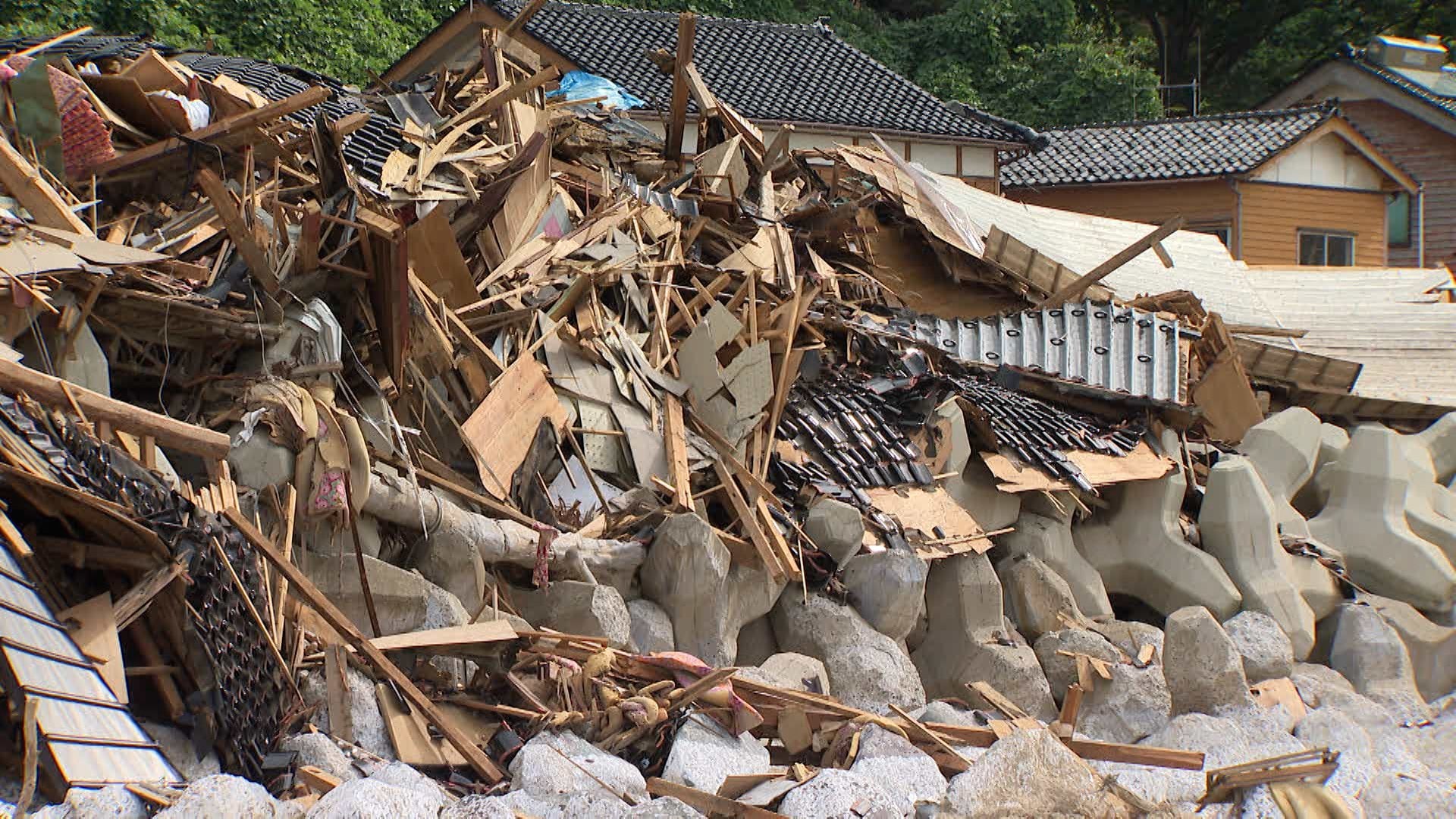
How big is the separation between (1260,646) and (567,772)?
6.22 metres

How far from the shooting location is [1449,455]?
14.5 metres

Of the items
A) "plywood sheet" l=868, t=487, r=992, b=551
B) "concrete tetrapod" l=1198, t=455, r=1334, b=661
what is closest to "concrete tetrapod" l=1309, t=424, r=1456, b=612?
"concrete tetrapod" l=1198, t=455, r=1334, b=661

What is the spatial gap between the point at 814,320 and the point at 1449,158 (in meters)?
25.8

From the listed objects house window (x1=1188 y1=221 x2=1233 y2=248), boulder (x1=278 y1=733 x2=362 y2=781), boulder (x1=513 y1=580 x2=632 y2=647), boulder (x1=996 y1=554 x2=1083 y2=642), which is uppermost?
house window (x1=1188 y1=221 x2=1233 y2=248)

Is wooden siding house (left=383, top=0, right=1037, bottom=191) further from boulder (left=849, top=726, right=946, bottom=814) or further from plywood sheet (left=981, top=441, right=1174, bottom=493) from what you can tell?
boulder (left=849, top=726, right=946, bottom=814)

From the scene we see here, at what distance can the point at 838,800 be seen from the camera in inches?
242

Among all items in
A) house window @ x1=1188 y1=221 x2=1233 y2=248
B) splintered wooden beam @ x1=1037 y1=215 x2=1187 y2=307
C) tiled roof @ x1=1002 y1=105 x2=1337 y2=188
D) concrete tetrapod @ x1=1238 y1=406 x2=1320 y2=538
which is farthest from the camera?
house window @ x1=1188 y1=221 x2=1233 y2=248

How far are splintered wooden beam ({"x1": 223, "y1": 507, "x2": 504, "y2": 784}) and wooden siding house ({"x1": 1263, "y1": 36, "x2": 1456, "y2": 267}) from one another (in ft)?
94.2

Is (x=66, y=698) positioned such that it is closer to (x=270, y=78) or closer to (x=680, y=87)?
(x=270, y=78)

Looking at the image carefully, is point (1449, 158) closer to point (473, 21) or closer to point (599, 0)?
point (599, 0)

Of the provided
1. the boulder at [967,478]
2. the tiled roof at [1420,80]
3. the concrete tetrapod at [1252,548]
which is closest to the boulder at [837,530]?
the boulder at [967,478]

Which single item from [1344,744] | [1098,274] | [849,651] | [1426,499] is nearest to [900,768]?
[849,651]

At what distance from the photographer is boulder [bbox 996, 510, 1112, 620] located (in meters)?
11.2

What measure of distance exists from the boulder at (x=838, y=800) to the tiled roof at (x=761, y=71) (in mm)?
17174
